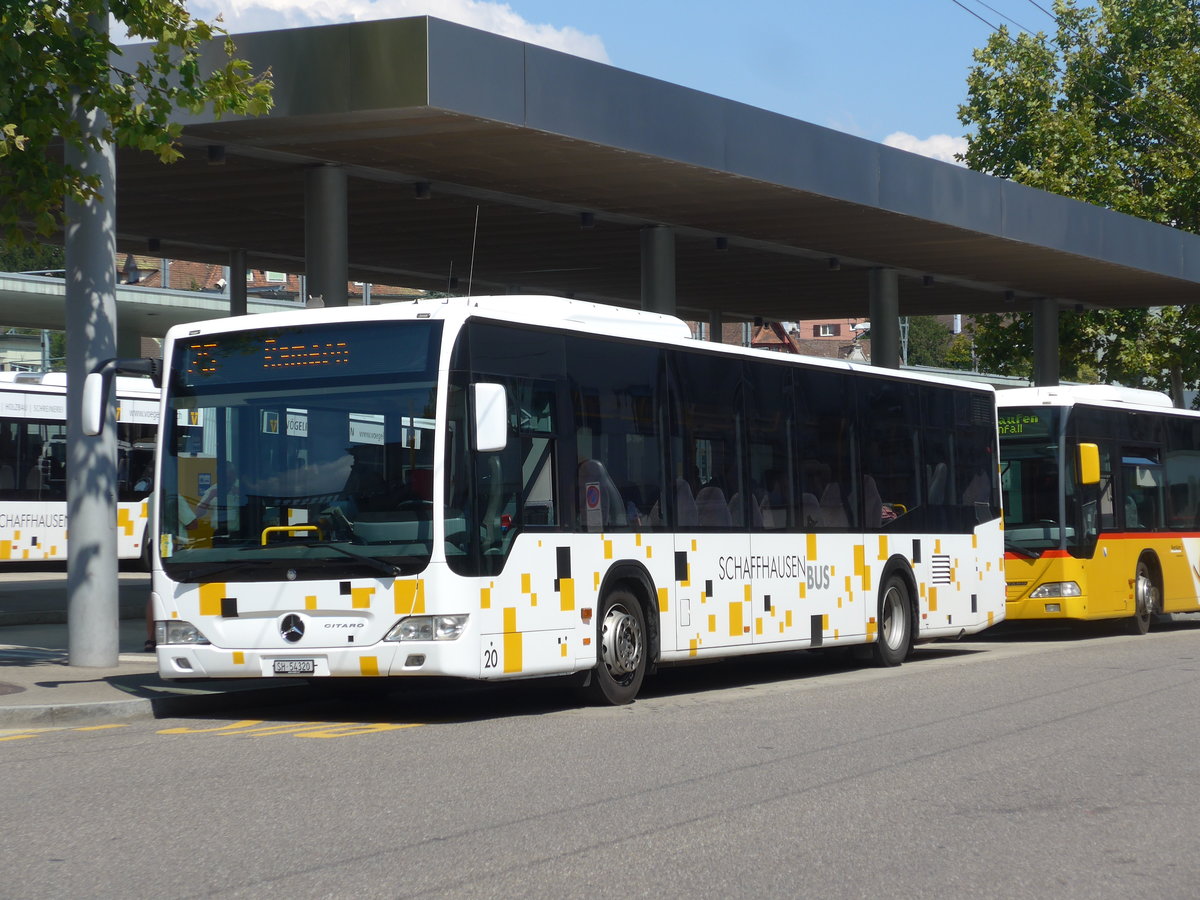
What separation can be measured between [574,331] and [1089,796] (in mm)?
5801

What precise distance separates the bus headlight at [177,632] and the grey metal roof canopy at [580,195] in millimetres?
4880

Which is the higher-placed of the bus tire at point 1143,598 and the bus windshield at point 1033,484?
the bus windshield at point 1033,484

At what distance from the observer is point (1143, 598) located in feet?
74.5

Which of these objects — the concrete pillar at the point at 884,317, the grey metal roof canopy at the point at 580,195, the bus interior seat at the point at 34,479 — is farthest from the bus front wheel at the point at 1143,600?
the bus interior seat at the point at 34,479

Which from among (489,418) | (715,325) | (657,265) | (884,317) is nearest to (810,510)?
(489,418)

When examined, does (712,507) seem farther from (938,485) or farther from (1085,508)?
(1085,508)

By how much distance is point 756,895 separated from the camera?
639 cm

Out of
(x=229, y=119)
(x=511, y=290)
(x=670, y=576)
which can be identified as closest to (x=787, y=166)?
(x=229, y=119)

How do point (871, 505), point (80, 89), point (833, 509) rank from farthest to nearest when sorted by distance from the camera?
point (871, 505), point (833, 509), point (80, 89)

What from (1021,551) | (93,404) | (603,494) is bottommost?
(1021,551)

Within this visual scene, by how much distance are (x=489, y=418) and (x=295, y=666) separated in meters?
2.19

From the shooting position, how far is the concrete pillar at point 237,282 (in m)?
27.4

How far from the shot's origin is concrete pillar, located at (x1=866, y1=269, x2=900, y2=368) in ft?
95.9

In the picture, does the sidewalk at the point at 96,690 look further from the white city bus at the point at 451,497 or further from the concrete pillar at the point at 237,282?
the concrete pillar at the point at 237,282
